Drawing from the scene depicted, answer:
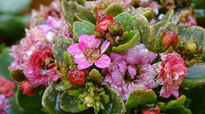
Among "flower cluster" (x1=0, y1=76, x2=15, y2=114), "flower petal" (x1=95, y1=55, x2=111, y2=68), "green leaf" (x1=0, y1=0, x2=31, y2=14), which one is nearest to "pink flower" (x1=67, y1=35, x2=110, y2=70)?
"flower petal" (x1=95, y1=55, x2=111, y2=68)

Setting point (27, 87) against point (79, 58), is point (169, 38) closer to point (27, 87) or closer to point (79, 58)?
point (79, 58)

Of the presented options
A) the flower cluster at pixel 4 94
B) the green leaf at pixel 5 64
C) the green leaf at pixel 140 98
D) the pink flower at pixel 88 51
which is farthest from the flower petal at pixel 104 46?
the green leaf at pixel 5 64

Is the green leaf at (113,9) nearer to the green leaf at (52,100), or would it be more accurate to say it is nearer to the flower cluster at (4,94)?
the green leaf at (52,100)

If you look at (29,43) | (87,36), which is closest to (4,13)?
(29,43)

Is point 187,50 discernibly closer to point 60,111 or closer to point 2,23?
point 60,111

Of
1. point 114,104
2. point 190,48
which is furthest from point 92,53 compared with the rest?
point 190,48
